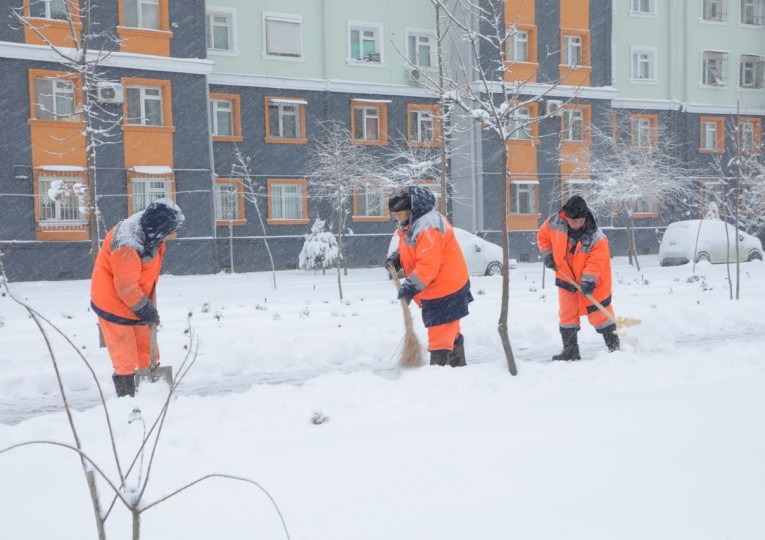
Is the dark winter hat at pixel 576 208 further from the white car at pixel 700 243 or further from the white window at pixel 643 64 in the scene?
the white window at pixel 643 64

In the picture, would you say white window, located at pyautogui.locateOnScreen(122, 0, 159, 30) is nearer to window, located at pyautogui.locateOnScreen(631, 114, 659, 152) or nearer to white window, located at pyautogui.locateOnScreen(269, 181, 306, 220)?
→ white window, located at pyautogui.locateOnScreen(269, 181, 306, 220)

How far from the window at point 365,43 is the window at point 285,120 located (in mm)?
2718

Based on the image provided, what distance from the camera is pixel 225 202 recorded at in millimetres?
24000

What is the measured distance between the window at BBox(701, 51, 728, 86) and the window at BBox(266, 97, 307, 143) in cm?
1812

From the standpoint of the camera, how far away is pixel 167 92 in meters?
21.1

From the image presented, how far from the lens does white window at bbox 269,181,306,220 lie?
80.9 feet

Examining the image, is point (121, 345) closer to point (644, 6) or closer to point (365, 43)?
point (365, 43)

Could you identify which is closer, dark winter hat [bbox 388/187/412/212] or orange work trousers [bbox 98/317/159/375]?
orange work trousers [bbox 98/317/159/375]

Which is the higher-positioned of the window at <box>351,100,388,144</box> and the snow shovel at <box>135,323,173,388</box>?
the window at <box>351,100,388,144</box>

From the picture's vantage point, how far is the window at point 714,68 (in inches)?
1231

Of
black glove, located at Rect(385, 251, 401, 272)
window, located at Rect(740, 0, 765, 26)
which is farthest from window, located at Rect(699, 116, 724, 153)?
black glove, located at Rect(385, 251, 401, 272)

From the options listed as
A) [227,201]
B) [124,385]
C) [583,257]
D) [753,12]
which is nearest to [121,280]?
[124,385]

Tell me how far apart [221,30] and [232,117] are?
2.79 meters

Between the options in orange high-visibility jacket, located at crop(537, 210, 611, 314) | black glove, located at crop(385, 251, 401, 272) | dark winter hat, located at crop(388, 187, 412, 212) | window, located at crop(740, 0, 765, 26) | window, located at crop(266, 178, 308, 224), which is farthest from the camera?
window, located at crop(740, 0, 765, 26)
